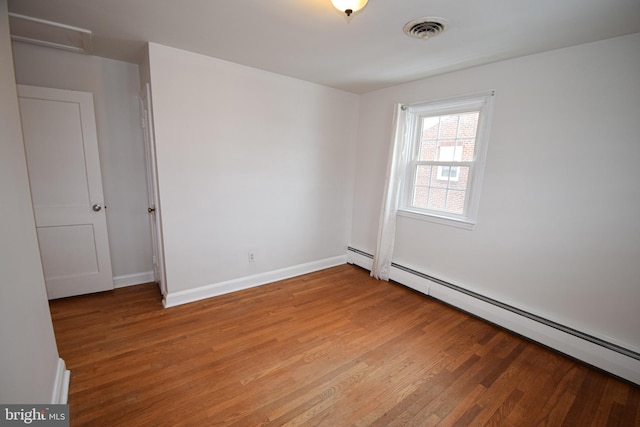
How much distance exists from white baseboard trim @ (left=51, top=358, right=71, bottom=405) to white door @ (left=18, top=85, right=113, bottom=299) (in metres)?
1.35

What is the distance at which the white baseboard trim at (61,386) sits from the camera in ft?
5.17

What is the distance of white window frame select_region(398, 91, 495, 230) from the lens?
8.68ft

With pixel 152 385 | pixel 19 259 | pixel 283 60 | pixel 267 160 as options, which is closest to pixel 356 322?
pixel 152 385

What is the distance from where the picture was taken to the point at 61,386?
1.67 meters

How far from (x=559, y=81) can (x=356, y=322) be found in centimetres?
264

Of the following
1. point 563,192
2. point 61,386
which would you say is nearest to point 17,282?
point 61,386

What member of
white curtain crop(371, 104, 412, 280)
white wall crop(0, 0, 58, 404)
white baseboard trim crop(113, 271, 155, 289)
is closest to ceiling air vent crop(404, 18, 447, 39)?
white curtain crop(371, 104, 412, 280)

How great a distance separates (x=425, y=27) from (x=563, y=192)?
168cm

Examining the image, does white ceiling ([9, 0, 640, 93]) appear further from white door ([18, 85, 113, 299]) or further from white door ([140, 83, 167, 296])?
white door ([18, 85, 113, 299])

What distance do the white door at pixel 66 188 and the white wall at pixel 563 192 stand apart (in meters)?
3.66

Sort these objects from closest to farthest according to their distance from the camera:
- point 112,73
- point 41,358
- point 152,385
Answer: point 41,358, point 152,385, point 112,73

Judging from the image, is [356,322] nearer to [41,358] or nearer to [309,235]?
[309,235]

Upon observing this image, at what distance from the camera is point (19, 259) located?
1.26m

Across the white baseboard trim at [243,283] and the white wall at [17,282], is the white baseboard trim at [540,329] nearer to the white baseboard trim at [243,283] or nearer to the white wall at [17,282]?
the white baseboard trim at [243,283]
